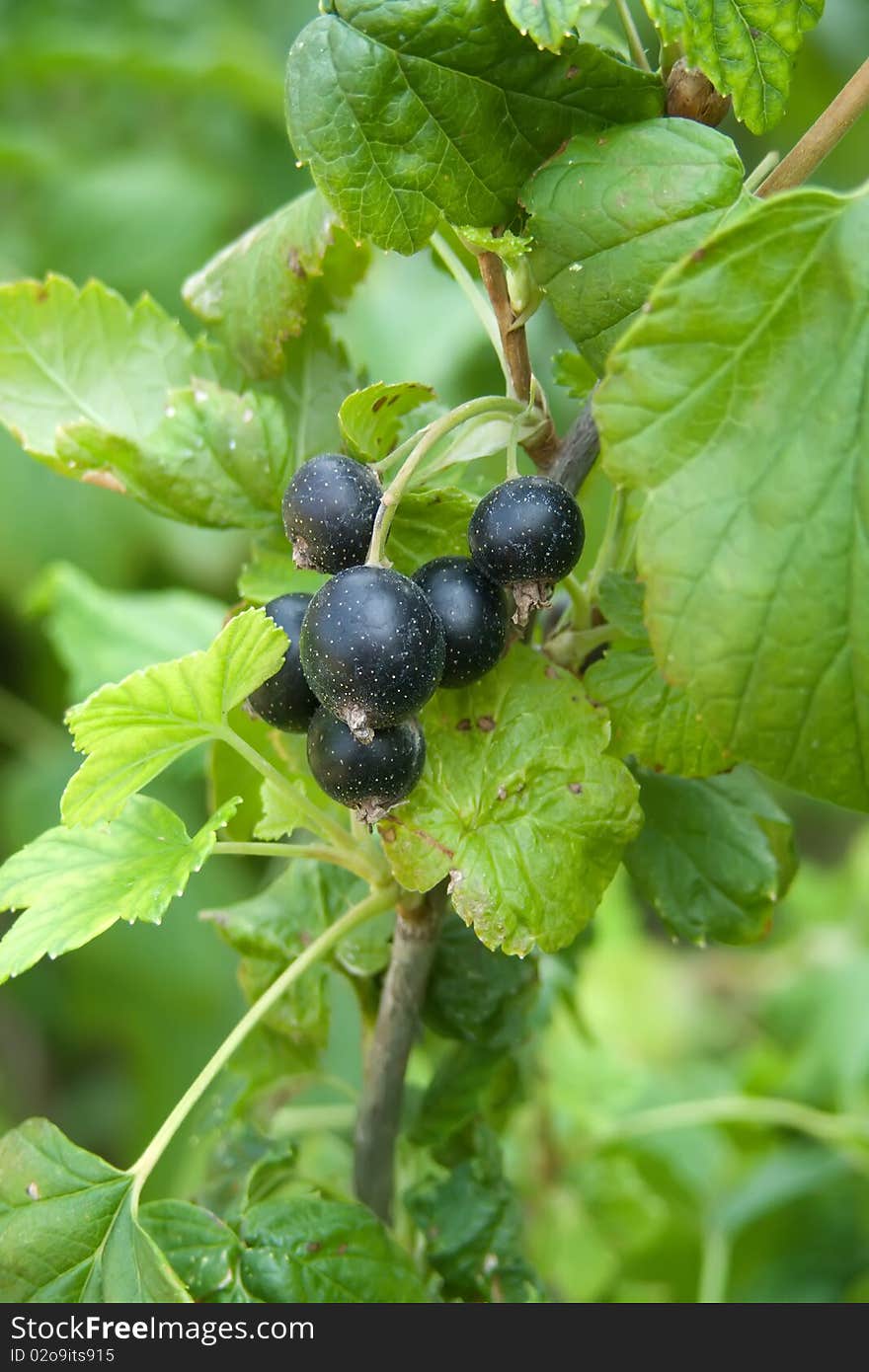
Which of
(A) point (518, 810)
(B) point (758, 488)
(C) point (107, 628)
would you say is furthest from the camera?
(C) point (107, 628)

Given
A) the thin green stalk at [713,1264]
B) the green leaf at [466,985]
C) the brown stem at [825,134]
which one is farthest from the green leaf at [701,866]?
the thin green stalk at [713,1264]

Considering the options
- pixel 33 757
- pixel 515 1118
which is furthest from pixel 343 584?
pixel 33 757

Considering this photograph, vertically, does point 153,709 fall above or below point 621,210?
below

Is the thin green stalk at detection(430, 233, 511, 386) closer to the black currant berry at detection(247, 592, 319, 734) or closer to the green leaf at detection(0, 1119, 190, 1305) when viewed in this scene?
the black currant berry at detection(247, 592, 319, 734)

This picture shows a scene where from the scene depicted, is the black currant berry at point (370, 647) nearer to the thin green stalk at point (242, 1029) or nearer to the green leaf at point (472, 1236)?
the thin green stalk at point (242, 1029)

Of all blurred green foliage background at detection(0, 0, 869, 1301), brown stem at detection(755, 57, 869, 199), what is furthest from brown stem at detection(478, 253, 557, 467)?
blurred green foliage background at detection(0, 0, 869, 1301)

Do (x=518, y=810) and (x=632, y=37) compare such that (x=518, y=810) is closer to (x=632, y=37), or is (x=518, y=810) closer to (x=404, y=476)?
(x=404, y=476)

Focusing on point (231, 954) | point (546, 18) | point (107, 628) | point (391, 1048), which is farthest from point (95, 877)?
point (231, 954)
